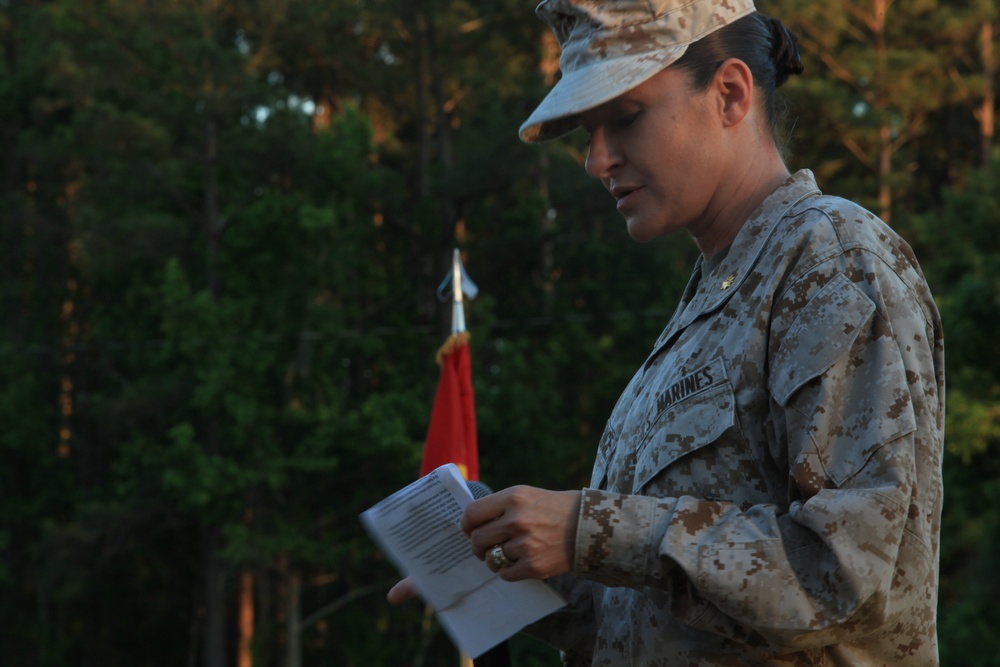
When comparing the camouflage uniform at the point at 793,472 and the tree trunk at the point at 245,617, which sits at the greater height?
the camouflage uniform at the point at 793,472

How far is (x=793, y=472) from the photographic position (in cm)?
144

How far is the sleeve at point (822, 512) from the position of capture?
1383 mm

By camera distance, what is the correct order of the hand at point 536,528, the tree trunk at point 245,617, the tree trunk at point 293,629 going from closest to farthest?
the hand at point 536,528
the tree trunk at point 293,629
the tree trunk at point 245,617

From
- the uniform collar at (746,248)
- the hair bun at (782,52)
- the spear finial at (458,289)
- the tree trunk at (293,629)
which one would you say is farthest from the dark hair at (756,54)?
the tree trunk at (293,629)

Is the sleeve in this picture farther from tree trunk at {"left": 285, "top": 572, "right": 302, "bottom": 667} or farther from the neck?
tree trunk at {"left": 285, "top": 572, "right": 302, "bottom": 667}

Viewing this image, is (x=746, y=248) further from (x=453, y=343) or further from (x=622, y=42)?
(x=453, y=343)

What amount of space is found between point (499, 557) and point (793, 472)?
1.15 feet

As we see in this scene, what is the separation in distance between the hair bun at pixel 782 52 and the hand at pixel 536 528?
27.1 inches

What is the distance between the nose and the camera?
171cm

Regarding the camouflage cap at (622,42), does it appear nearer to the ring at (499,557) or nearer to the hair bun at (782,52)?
the hair bun at (782,52)

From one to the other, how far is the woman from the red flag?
223 inches

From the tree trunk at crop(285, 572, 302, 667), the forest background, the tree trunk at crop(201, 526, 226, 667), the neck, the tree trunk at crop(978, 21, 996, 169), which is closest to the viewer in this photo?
the neck

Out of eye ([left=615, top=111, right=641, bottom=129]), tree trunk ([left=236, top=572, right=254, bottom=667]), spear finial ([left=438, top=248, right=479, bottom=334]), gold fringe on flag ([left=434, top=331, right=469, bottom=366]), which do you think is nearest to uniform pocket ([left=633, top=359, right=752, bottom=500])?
eye ([left=615, top=111, right=641, bottom=129])

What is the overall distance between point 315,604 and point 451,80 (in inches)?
406
